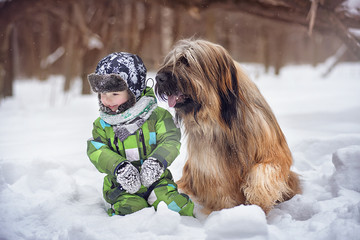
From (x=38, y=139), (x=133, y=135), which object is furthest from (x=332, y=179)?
(x=38, y=139)

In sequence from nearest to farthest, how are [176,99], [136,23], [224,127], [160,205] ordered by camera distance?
[160,205] → [176,99] → [224,127] → [136,23]

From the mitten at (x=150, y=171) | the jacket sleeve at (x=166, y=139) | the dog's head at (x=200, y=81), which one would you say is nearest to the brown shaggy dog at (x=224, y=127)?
the dog's head at (x=200, y=81)

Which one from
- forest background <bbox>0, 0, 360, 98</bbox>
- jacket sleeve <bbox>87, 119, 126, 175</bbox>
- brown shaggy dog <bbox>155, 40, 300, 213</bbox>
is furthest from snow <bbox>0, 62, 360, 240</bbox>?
forest background <bbox>0, 0, 360, 98</bbox>

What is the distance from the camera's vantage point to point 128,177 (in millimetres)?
1884

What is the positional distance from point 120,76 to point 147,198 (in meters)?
0.83

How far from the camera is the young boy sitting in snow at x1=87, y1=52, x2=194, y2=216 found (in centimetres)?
194

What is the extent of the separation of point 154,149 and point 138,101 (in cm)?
34

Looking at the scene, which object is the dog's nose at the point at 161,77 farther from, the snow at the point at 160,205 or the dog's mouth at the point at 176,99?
the snow at the point at 160,205

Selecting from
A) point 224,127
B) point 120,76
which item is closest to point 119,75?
point 120,76

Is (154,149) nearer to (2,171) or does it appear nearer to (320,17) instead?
(2,171)

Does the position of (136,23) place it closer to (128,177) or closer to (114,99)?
(114,99)

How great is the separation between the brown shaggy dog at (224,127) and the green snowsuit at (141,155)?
0.54ft

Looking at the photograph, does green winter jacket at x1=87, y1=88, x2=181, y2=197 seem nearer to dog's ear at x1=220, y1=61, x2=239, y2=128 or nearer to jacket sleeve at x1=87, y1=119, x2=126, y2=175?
jacket sleeve at x1=87, y1=119, x2=126, y2=175

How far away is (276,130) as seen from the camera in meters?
2.10
